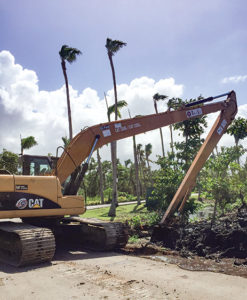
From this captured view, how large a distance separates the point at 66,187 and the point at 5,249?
2.47m

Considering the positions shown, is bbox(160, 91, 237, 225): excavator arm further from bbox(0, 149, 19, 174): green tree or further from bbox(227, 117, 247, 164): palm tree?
bbox(0, 149, 19, 174): green tree

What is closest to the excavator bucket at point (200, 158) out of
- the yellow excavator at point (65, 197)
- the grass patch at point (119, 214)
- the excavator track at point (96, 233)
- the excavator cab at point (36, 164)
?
the yellow excavator at point (65, 197)

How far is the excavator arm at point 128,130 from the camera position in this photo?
9406 millimetres

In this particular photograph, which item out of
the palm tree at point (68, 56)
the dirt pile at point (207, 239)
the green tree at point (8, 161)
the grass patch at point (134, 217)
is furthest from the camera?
the green tree at point (8, 161)

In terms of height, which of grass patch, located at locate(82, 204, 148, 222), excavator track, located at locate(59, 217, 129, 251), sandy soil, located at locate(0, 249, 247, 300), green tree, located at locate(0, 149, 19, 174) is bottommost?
grass patch, located at locate(82, 204, 148, 222)

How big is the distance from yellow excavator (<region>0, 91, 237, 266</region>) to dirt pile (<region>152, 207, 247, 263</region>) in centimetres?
118

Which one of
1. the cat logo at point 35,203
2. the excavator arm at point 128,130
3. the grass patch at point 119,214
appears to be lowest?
the grass patch at point 119,214

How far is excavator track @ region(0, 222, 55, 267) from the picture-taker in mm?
7051

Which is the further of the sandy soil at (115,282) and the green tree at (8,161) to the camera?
the green tree at (8,161)

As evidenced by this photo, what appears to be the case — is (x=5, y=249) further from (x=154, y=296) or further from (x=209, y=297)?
(x=209, y=297)

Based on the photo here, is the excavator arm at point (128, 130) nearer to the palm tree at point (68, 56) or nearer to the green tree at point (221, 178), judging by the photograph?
the green tree at point (221, 178)

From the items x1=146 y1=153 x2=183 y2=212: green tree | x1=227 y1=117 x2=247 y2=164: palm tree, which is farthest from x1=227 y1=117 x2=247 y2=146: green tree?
x1=146 y1=153 x2=183 y2=212: green tree

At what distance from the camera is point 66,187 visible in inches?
374

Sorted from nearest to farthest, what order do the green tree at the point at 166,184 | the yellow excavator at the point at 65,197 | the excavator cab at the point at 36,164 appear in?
the yellow excavator at the point at 65,197, the excavator cab at the point at 36,164, the green tree at the point at 166,184
